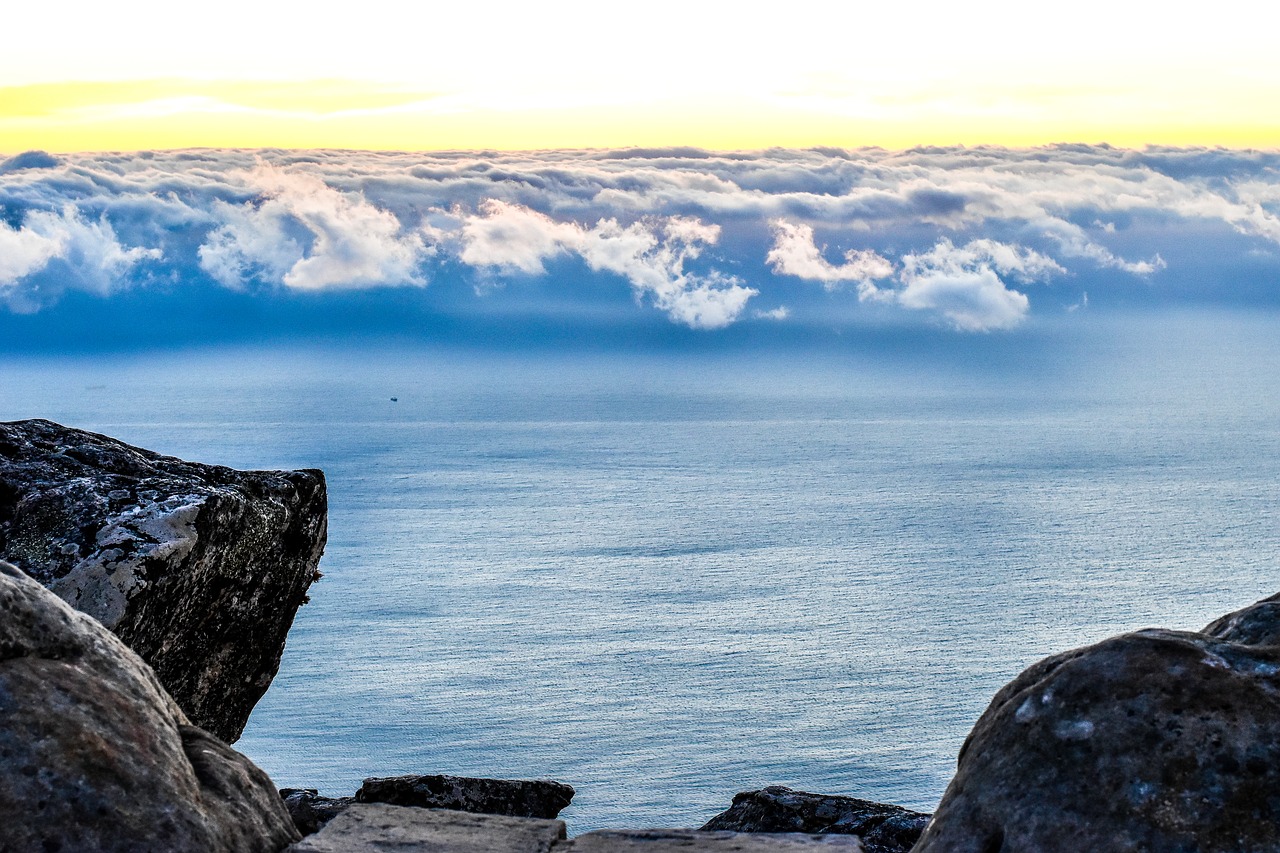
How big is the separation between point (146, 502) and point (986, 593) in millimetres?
153811

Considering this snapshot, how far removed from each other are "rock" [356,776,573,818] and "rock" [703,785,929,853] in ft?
5.03

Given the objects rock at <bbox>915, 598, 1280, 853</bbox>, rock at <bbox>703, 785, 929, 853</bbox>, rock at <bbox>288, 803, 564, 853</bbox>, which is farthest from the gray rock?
rock at <bbox>703, 785, 929, 853</bbox>

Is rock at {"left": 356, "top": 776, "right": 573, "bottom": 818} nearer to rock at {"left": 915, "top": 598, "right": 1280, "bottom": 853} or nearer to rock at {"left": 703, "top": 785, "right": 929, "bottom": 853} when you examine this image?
rock at {"left": 703, "top": 785, "right": 929, "bottom": 853}

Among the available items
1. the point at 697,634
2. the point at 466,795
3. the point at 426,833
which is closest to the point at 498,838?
the point at 426,833

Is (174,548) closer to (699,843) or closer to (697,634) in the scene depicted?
(699,843)

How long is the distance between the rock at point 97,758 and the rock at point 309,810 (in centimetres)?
104

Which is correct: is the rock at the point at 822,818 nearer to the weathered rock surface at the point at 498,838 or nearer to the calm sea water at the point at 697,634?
the weathered rock surface at the point at 498,838

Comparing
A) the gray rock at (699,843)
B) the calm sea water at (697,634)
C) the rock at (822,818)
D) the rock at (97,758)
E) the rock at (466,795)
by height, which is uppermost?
the rock at (97,758)

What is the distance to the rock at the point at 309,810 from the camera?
25.8 ft

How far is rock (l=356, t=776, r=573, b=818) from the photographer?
9570mm

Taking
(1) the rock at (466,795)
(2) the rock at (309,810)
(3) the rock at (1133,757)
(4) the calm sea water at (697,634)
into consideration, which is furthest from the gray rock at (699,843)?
(4) the calm sea water at (697,634)

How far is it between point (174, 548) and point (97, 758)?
A: 10.9 feet

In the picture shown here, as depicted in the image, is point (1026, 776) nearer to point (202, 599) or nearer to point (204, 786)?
point (204, 786)

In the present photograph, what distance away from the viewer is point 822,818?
8.77m
